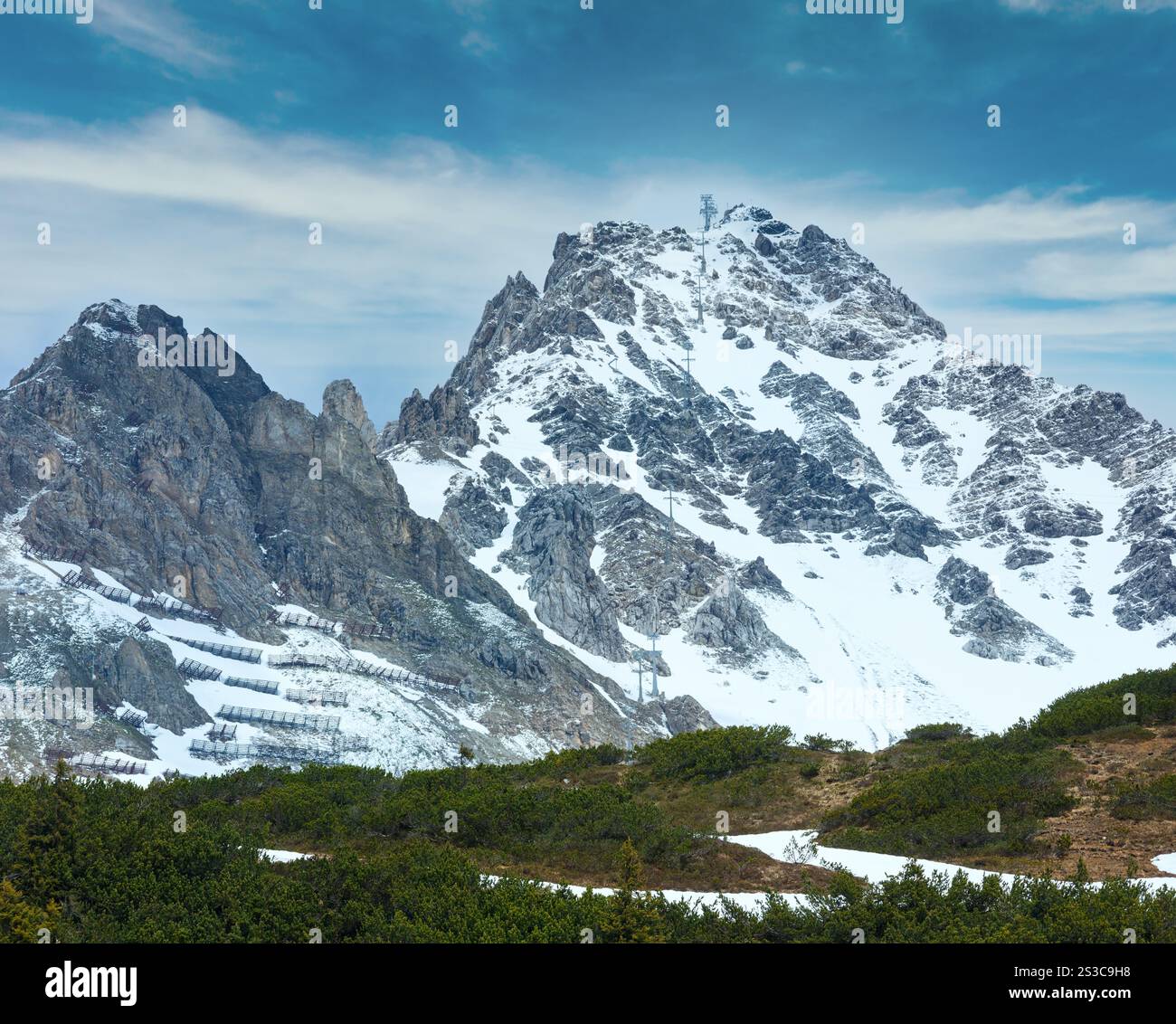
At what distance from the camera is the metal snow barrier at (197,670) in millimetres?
84750

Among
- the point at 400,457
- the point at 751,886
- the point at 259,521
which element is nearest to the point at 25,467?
the point at 259,521

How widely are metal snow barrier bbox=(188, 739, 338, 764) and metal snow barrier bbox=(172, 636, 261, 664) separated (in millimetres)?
14079

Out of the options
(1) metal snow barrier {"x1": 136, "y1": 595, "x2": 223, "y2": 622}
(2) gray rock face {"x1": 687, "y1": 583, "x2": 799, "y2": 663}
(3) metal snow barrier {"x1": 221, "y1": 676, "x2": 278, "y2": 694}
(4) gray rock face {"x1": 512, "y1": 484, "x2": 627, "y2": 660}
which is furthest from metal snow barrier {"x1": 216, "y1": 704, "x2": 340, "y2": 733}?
(2) gray rock face {"x1": 687, "y1": 583, "x2": 799, "y2": 663}

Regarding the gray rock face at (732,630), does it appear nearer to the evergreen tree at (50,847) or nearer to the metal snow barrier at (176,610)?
the metal snow barrier at (176,610)

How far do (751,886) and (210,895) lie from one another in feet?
32.1

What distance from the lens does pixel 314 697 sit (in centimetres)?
8625

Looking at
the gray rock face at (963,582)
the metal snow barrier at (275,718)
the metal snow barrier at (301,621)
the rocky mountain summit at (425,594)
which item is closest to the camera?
the metal snow barrier at (275,718)

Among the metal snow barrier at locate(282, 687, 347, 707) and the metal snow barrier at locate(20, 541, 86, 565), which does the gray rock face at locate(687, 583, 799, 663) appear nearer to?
the metal snow barrier at locate(282, 687, 347, 707)

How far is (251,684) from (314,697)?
5611 mm

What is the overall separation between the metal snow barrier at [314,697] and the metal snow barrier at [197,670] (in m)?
6.32

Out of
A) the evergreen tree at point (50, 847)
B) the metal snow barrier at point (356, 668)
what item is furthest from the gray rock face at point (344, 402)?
the evergreen tree at point (50, 847)

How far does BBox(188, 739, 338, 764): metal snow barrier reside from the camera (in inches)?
2985
